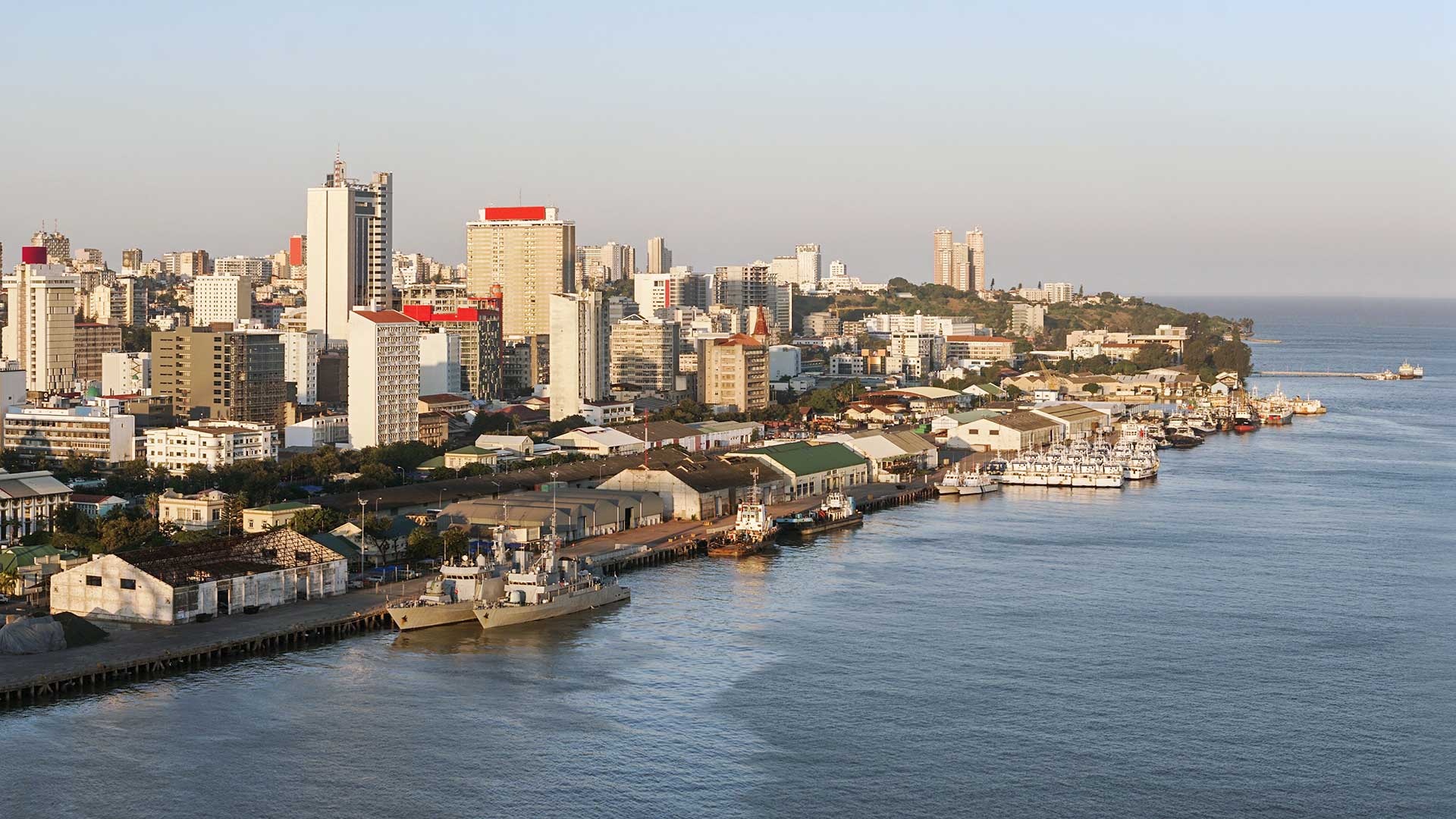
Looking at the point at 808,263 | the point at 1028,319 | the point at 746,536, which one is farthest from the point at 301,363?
the point at 808,263

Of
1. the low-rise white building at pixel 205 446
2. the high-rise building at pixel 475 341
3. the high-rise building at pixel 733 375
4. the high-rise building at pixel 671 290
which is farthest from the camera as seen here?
the high-rise building at pixel 671 290

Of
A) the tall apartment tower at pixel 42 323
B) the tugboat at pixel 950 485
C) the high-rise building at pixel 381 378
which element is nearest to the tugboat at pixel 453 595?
the tugboat at pixel 950 485

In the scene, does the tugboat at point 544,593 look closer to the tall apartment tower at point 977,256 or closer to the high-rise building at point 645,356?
the high-rise building at point 645,356

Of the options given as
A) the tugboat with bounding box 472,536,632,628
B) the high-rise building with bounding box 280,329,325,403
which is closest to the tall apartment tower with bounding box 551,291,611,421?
the high-rise building with bounding box 280,329,325,403

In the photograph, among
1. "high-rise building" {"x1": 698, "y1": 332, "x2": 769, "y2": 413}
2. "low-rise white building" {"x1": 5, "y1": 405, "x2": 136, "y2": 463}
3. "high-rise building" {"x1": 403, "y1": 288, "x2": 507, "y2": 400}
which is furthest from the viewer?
"high-rise building" {"x1": 403, "y1": 288, "x2": 507, "y2": 400}

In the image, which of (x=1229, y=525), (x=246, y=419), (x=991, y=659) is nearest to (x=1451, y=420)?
(x=1229, y=525)

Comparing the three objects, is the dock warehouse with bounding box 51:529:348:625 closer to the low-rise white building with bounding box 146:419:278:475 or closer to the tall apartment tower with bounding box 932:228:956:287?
the low-rise white building with bounding box 146:419:278:475

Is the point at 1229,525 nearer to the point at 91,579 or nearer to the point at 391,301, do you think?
the point at 91,579
